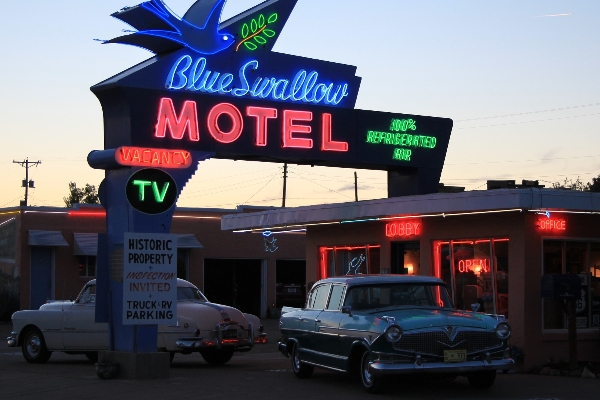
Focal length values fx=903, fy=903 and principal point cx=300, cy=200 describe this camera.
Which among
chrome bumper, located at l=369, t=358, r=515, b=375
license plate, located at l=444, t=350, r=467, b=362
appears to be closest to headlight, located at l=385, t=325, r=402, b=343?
chrome bumper, located at l=369, t=358, r=515, b=375

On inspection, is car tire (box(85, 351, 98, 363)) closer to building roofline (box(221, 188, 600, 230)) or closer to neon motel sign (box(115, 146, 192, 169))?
building roofline (box(221, 188, 600, 230))

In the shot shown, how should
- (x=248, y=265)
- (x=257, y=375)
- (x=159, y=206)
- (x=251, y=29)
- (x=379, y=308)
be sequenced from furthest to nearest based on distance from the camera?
1. (x=248, y=265)
2. (x=251, y=29)
3. (x=257, y=375)
4. (x=159, y=206)
5. (x=379, y=308)

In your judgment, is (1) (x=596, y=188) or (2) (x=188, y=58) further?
(1) (x=596, y=188)

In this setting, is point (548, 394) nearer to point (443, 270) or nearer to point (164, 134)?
point (443, 270)

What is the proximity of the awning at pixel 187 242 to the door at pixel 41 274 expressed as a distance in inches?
208

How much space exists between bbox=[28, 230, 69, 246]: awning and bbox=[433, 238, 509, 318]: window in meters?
21.4

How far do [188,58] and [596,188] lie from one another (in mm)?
43144

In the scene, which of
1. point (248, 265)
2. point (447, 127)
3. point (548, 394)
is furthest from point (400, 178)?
point (248, 265)

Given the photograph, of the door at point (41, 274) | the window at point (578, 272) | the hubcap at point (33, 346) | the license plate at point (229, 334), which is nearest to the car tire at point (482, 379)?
the window at point (578, 272)

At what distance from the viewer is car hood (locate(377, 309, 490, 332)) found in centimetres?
1195

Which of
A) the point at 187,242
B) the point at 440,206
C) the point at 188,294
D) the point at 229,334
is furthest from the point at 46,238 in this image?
the point at 440,206

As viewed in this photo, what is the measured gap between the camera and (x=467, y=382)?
13.7 meters

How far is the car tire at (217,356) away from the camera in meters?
17.9

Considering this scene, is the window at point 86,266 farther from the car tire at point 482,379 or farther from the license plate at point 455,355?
the license plate at point 455,355
